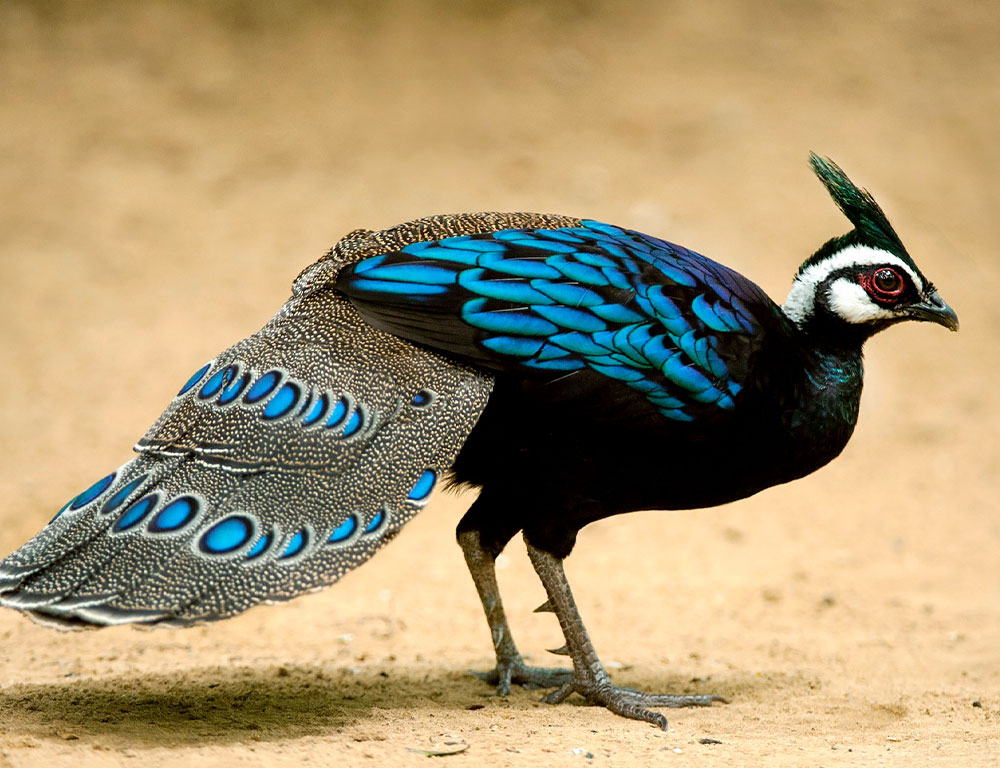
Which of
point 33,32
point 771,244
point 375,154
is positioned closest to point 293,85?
point 375,154

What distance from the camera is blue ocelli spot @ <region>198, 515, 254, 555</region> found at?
10.7 ft

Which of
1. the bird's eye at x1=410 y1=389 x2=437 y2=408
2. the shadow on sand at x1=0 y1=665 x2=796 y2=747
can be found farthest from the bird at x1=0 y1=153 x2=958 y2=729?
the shadow on sand at x1=0 y1=665 x2=796 y2=747

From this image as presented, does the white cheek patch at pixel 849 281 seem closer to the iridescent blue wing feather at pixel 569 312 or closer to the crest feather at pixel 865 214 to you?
the crest feather at pixel 865 214

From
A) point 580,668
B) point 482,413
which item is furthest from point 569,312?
point 580,668

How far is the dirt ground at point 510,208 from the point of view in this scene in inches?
159

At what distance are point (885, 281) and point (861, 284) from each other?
0.27ft

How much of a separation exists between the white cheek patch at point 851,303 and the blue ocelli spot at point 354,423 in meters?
1.75

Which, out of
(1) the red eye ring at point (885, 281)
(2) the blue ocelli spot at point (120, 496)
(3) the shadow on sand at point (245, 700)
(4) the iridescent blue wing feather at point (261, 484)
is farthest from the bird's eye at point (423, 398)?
(1) the red eye ring at point (885, 281)

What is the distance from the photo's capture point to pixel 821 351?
4141 mm

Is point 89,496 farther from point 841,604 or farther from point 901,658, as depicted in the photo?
point 841,604

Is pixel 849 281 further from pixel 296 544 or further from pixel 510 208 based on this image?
pixel 510 208

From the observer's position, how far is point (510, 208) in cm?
1011

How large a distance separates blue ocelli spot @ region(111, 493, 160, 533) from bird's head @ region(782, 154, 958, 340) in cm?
231

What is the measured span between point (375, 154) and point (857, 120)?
181 inches
